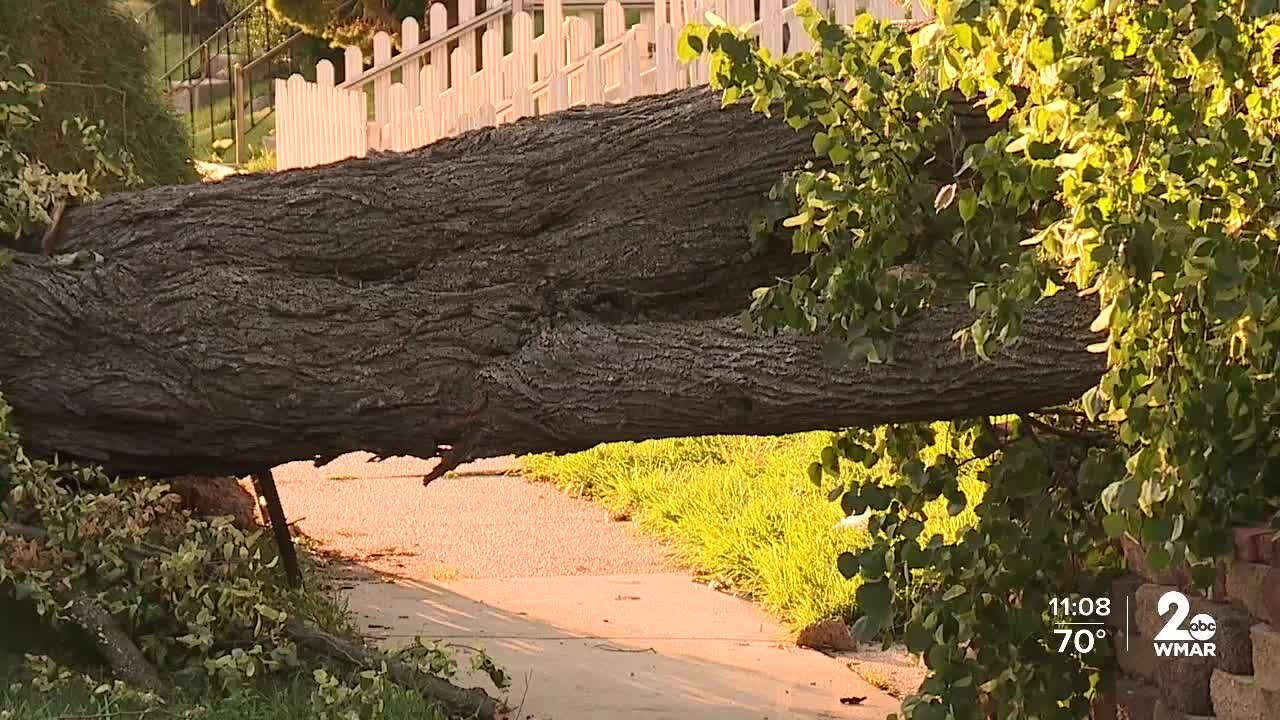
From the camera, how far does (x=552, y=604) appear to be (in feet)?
22.5

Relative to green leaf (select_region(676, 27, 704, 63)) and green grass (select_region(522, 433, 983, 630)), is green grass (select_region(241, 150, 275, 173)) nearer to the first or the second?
green grass (select_region(522, 433, 983, 630))

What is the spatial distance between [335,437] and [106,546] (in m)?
0.69

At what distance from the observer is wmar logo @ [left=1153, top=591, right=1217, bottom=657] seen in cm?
358

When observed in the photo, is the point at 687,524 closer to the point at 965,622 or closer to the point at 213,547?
the point at 213,547

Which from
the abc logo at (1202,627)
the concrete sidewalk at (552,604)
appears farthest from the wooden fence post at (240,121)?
the abc logo at (1202,627)

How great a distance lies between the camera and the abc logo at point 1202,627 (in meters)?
3.56

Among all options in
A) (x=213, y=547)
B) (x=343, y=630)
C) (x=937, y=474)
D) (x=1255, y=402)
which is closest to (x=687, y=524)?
(x=343, y=630)

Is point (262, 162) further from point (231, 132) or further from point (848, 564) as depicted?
point (848, 564)

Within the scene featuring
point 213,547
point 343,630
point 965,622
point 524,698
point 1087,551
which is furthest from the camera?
point 343,630

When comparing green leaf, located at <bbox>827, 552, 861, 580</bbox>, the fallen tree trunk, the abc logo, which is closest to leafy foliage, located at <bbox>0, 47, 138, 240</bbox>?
the fallen tree trunk

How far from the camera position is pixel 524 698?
5.21 m

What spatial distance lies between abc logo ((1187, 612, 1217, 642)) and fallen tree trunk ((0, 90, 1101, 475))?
89 cm

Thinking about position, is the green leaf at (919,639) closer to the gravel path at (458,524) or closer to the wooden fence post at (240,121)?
the gravel path at (458,524)

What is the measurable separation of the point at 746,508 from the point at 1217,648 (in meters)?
4.61
